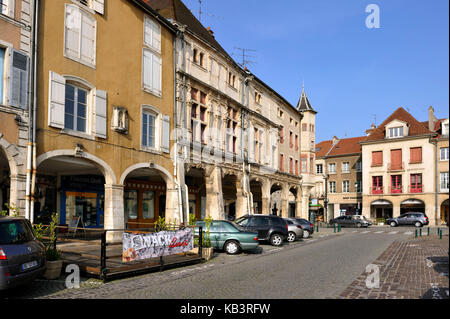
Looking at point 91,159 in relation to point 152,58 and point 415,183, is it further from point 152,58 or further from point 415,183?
point 415,183

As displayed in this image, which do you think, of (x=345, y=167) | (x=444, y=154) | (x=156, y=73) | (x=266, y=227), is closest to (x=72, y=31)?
(x=156, y=73)

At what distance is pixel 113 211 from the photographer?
17406 millimetres

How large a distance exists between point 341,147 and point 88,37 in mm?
56079

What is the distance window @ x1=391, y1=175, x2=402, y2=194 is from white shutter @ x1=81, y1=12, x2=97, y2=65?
47706 millimetres

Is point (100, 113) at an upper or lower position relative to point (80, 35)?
lower

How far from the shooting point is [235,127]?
29641 mm

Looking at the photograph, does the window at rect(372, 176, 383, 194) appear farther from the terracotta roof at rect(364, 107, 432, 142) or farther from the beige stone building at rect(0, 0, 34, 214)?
the beige stone building at rect(0, 0, 34, 214)

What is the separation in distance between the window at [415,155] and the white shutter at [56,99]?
4841 centimetres

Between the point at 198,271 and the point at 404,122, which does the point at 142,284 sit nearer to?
the point at 198,271

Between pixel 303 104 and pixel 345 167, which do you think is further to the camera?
pixel 345 167

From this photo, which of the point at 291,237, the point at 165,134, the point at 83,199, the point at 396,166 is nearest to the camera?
the point at 165,134

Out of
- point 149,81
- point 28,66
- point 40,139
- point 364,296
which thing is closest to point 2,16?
point 28,66

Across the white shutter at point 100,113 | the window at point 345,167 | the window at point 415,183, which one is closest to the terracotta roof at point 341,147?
the window at point 345,167

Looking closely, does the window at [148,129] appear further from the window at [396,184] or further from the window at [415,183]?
the window at [396,184]
